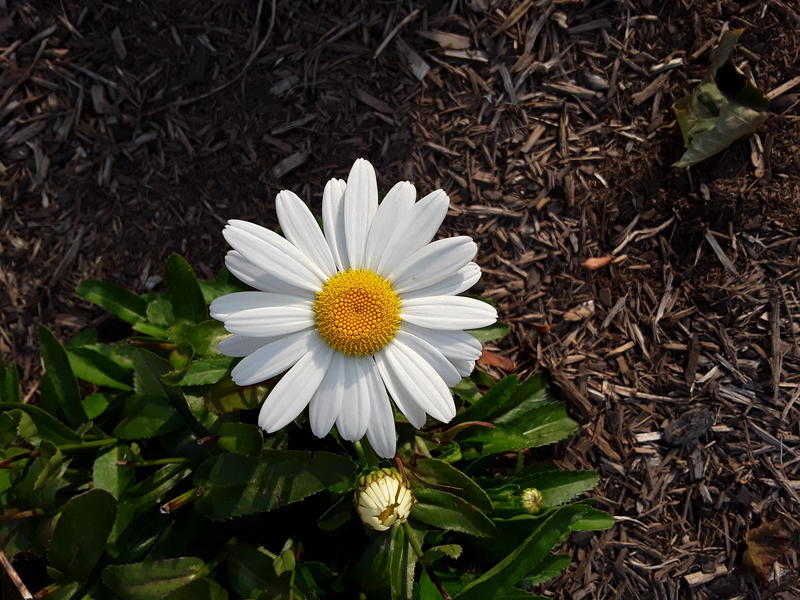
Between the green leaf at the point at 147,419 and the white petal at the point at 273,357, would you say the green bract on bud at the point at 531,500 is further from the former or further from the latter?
the green leaf at the point at 147,419

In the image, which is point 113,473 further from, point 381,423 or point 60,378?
point 381,423

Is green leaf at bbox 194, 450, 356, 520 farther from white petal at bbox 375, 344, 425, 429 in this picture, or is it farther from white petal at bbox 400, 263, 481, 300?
white petal at bbox 400, 263, 481, 300

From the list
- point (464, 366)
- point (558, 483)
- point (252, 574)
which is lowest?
point (558, 483)

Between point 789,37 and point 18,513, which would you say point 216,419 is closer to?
point 18,513

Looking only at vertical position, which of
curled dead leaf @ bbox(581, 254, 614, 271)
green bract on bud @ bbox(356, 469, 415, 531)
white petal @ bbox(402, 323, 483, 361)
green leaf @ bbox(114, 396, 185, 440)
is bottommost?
curled dead leaf @ bbox(581, 254, 614, 271)

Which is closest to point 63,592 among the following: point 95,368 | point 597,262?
point 95,368

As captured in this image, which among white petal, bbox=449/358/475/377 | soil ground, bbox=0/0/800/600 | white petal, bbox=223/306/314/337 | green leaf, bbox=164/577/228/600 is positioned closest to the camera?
white petal, bbox=223/306/314/337

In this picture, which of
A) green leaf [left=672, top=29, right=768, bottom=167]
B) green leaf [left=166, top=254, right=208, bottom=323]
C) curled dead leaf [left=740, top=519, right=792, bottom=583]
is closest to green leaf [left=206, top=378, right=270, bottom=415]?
green leaf [left=166, top=254, right=208, bottom=323]
